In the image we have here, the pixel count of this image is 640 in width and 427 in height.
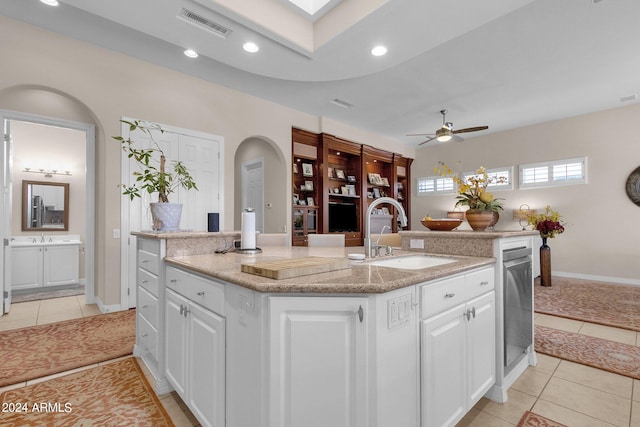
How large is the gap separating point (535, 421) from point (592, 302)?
3.42 m

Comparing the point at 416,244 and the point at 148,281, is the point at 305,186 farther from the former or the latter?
the point at 148,281

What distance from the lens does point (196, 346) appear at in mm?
1527

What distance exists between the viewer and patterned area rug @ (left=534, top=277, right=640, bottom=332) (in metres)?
3.36

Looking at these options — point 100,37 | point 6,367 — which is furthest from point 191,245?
point 100,37

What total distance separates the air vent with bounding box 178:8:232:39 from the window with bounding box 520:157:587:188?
256 inches

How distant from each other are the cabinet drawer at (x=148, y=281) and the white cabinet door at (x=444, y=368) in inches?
67.8

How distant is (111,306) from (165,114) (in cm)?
250

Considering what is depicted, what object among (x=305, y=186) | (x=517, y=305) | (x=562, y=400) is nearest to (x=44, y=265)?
(x=305, y=186)

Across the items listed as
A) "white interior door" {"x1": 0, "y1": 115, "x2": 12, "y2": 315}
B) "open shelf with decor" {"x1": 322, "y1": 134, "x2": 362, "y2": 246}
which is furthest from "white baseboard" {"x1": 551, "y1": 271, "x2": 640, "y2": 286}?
"white interior door" {"x1": 0, "y1": 115, "x2": 12, "y2": 315}

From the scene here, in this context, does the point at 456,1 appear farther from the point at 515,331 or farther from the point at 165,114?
the point at 165,114

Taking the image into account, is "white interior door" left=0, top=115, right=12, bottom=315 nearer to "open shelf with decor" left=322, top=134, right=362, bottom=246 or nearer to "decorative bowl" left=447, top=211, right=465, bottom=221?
"open shelf with decor" left=322, top=134, right=362, bottom=246

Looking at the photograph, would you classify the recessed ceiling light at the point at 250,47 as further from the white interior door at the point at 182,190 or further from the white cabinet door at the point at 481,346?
the white cabinet door at the point at 481,346

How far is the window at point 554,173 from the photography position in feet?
18.8

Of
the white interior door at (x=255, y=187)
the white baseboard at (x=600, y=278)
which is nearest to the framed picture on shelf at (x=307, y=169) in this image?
the white interior door at (x=255, y=187)
